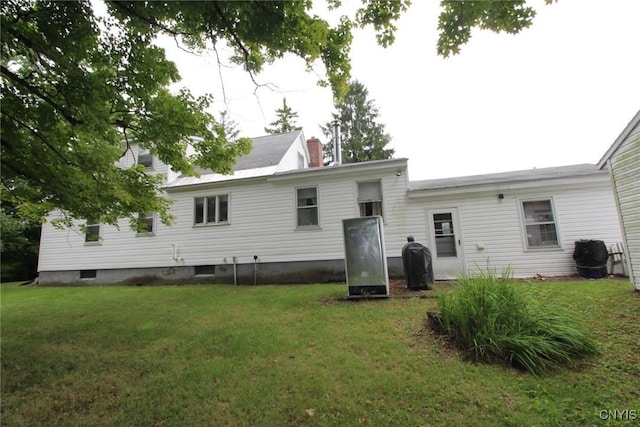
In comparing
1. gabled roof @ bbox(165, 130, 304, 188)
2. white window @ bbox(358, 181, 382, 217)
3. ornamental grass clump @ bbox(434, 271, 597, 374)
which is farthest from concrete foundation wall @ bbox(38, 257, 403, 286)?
ornamental grass clump @ bbox(434, 271, 597, 374)

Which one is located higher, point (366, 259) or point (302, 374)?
point (366, 259)

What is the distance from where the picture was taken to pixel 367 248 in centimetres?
670

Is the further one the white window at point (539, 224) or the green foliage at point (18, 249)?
the green foliage at point (18, 249)

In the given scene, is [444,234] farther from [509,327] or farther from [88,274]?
[88,274]

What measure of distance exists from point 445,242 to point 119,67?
365 inches

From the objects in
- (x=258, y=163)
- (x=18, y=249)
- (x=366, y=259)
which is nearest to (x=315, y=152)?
(x=258, y=163)

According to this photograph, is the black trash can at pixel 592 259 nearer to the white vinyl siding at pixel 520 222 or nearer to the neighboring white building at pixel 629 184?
the white vinyl siding at pixel 520 222

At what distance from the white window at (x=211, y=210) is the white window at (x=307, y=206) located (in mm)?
2957

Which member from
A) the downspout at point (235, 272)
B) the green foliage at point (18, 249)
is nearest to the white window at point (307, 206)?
the downspout at point (235, 272)

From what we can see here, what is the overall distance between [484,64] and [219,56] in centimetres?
434

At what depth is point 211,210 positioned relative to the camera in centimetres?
1110

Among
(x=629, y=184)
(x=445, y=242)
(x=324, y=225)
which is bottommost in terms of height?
(x=445, y=242)

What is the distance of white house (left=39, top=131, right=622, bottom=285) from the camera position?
8.28 metres

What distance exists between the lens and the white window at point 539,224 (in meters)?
8.36
